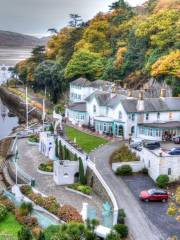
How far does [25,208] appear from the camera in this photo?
30578 millimetres

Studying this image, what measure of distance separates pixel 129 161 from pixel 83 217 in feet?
34.9

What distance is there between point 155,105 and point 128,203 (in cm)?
1874

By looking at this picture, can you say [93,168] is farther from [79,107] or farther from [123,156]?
[79,107]

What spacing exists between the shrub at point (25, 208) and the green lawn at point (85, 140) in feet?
43.4

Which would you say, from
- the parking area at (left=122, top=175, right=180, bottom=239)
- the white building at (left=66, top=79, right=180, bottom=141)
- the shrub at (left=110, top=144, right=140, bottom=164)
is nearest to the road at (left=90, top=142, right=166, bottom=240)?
the parking area at (left=122, top=175, right=180, bottom=239)

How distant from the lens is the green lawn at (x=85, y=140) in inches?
1765

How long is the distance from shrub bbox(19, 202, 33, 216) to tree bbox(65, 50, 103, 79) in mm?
42014

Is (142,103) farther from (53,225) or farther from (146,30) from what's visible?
(53,225)

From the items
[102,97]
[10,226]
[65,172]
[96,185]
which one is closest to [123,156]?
[96,185]

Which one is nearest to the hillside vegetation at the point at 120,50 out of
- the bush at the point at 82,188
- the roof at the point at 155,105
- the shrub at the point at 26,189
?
the roof at the point at 155,105

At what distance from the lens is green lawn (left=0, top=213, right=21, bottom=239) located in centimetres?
2841

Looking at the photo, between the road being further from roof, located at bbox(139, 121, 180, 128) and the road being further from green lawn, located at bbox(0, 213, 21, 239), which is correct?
green lawn, located at bbox(0, 213, 21, 239)

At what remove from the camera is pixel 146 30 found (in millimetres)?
62438

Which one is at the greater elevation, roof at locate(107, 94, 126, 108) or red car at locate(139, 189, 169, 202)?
roof at locate(107, 94, 126, 108)
